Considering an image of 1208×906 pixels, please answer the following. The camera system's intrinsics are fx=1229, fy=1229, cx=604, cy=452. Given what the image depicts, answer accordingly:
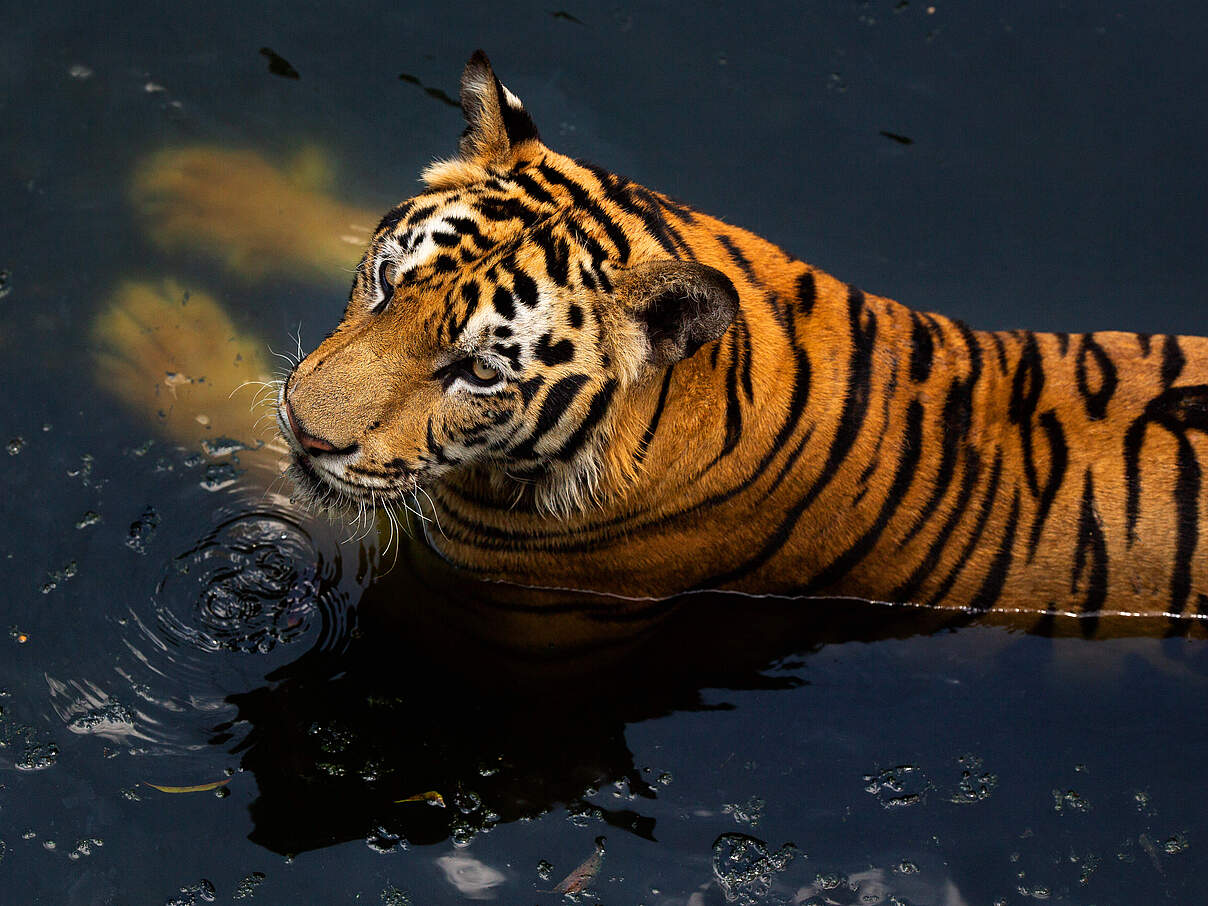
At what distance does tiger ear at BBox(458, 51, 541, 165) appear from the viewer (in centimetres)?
325

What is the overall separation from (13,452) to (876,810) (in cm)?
298

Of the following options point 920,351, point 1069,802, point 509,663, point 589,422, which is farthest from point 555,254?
point 1069,802

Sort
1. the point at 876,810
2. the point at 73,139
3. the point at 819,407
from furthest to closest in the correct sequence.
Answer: the point at 73,139 < the point at 876,810 < the point at 819,407

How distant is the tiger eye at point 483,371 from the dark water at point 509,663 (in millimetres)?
1182

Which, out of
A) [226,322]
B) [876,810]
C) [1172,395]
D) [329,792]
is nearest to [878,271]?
[1172,395]

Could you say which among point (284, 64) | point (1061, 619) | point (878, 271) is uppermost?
point (284, 64)

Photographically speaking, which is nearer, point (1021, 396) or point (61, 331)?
point (1021, 396)

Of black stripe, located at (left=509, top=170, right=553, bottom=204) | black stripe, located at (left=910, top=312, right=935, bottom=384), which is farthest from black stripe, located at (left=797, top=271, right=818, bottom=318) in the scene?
black stripe, located at (left=509, top=170, right=553, bottom=204)

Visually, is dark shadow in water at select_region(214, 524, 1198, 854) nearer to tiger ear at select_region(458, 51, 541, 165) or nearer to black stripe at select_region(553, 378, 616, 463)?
black stripe at select_region(553, 378, 616, 463)

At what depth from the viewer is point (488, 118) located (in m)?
3.29

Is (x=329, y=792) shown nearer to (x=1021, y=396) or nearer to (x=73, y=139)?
(x=1021, y=396)

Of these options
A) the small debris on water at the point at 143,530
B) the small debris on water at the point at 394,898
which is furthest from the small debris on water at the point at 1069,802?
the small debris on water at the point at 143,530

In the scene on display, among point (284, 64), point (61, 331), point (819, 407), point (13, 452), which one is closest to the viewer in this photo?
point (819, 407)

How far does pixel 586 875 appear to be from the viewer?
343 centimetres
